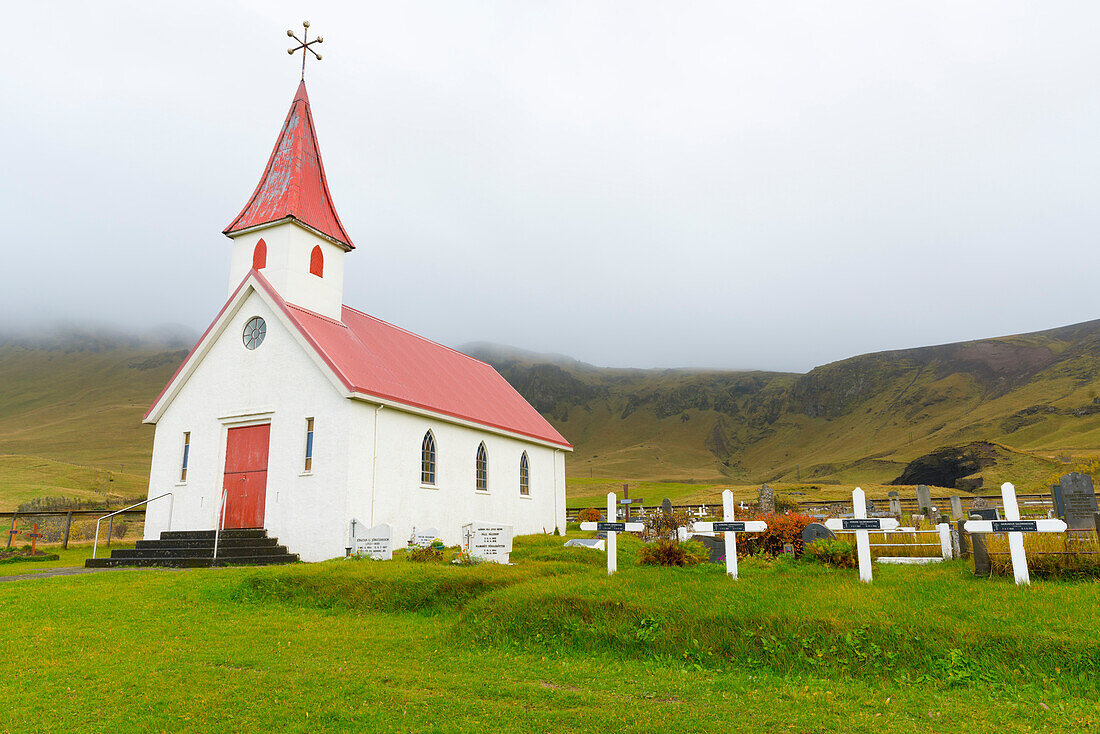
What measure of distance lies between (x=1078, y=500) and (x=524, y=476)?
1754 cm

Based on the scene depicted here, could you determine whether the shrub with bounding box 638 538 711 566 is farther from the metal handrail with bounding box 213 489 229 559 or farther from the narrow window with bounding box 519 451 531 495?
the narrow window with bounding box 519 451 531 495

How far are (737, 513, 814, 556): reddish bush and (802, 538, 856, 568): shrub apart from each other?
1180 mm

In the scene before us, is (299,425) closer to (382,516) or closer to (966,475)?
(382,516)

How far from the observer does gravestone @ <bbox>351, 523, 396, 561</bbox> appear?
1545 centimetres

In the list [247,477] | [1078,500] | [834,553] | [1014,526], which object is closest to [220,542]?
[247,477]

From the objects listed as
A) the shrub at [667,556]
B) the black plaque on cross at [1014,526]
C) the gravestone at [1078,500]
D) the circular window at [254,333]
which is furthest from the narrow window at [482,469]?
the black plaque on cross at [1014,526]

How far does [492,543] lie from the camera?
1535 centimetres

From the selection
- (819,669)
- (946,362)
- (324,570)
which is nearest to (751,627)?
(819,669)

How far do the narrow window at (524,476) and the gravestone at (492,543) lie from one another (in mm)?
9765

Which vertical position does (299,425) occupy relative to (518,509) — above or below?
above

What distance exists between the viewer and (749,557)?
470 inches

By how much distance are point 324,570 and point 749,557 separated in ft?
25.0

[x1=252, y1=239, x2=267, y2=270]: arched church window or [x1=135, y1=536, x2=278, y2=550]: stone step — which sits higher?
[x1=252, y1=239, x2=267, y2=270]: arched church window

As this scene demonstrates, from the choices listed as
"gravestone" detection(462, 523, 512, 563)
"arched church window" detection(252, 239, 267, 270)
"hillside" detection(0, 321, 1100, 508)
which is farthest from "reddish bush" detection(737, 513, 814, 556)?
"hillside" detection(0, 321, 1100, 508)
